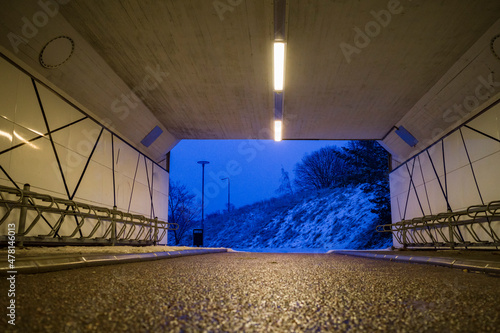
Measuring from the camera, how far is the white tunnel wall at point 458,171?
730cm

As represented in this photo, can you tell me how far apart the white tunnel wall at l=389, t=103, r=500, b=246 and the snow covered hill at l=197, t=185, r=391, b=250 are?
13682 mm

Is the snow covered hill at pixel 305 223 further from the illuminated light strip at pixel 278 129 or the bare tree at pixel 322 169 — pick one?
the illuminated light strip at pixel 278 129

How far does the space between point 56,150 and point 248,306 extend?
21.3ft

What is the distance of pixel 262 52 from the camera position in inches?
295

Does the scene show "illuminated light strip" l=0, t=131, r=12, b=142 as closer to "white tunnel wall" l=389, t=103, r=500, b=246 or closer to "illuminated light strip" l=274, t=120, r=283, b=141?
"illuminated light strip" l=274, t=120, r=283, b=141

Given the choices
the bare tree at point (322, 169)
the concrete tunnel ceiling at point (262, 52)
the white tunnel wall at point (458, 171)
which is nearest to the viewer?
the concrete tunnel ceiling at point (262, 52)

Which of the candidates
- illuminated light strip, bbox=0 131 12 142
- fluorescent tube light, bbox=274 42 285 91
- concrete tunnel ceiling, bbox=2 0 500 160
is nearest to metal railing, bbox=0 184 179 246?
illuminated light strip, bbox=0 131 12 142

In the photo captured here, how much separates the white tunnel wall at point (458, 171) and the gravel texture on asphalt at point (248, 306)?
603 centimetres

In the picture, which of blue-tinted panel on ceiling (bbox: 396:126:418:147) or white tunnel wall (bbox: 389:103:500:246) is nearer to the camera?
white tunnel wall (bbox: 389:103:500:246)

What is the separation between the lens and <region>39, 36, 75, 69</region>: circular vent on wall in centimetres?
599

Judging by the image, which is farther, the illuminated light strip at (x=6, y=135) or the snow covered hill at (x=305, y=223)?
the snow covered hill at (x=305, y=223)

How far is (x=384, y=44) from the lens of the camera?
284 inches

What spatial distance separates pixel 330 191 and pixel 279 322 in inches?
1592

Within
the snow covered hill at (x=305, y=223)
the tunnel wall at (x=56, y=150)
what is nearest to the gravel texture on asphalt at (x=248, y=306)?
the tunnel wall at (x=56, y=150)
